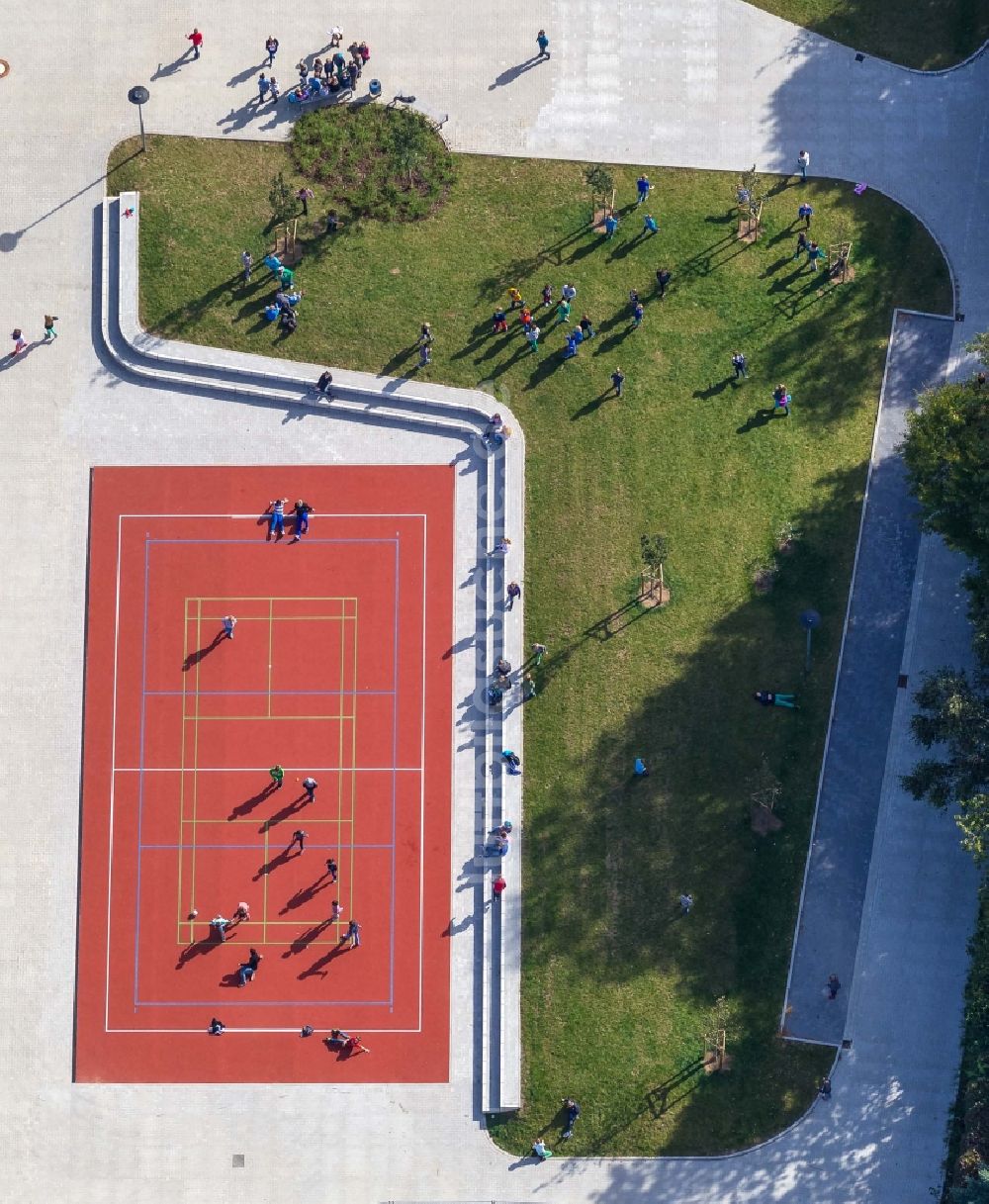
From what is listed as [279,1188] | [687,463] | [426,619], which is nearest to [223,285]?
[426,619]

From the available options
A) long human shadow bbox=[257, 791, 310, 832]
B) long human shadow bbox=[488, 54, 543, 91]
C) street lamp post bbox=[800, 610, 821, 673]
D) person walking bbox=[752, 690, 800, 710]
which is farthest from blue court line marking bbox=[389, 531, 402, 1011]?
long human shadow bbox=[488, 54, 543, 91]

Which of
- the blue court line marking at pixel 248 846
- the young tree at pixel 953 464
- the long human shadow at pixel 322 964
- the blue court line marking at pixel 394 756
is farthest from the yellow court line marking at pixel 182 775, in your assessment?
the young tree at pixel 953 464

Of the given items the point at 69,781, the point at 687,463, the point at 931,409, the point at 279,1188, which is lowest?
the point at 279,1188

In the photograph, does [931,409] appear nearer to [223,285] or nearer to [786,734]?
[786,734]

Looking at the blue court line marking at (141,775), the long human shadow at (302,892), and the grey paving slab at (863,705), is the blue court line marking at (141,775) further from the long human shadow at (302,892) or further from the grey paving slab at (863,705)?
the grey paving slab at (863,705)

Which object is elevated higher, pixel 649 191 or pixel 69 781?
pixel 649 191
